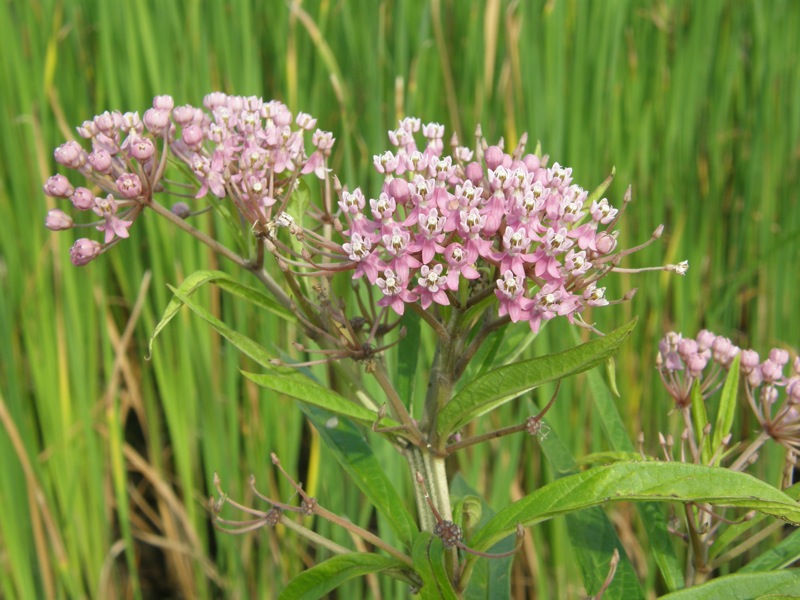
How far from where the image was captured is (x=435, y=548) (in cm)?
88

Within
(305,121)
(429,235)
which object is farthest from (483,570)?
(305,121)

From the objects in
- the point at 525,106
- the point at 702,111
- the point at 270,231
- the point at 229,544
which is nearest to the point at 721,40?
the point at 702,111

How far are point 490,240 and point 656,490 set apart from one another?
0.90ft

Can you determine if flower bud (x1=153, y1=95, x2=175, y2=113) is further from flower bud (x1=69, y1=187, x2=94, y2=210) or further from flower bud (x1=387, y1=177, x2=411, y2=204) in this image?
flower bud (x1=387, y1=177, x2=411, y2=204)

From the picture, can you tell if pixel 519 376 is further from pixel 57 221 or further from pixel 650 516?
pixel 57 221

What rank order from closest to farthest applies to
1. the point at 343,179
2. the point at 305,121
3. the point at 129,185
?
the point at 129,185 < the point at 305,121 < the point at 343,179

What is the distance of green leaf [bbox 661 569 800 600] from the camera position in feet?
2.84

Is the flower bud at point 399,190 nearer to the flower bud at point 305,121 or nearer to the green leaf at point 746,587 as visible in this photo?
the flower bud at point 305,121

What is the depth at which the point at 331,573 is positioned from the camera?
901mm

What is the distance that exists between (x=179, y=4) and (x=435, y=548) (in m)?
1.99

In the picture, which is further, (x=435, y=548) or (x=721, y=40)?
(x=721, y=40)

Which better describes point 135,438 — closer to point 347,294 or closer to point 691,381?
point 347,294

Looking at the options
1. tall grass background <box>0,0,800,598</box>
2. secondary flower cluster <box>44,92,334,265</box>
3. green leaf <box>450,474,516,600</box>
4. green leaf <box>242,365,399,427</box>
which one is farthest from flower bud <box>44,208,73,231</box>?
tall grass background <box>0,0,800,598</box>

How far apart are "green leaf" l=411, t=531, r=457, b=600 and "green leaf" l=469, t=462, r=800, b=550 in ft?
0.24
